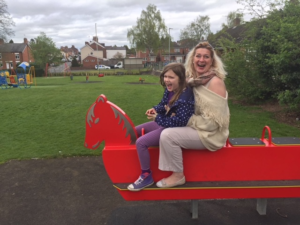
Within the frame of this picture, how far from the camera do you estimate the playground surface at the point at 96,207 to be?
3.04 meters

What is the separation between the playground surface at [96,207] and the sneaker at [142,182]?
693 millimetres

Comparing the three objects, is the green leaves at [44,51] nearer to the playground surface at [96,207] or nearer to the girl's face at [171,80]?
the playground surface at [96,207]

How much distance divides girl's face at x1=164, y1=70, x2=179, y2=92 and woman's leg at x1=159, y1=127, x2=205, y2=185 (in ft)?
1.36

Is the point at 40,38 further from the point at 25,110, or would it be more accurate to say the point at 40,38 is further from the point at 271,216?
the point at 271,216

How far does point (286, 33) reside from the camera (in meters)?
6.55

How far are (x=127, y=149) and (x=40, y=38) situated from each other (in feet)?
192

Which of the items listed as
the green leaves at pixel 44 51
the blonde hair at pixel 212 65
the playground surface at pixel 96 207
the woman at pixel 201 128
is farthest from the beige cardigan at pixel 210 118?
the green leaves at pixel 44 51

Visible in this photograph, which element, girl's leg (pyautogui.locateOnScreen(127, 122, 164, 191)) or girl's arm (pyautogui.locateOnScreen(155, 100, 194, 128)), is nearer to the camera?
girl's arm (pyautogui.locateOnScreen(155, 100, 194, 128))

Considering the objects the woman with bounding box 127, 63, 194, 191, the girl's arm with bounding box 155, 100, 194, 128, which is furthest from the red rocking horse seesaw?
the girl's arm with bounding box 155, 100, 194, 128

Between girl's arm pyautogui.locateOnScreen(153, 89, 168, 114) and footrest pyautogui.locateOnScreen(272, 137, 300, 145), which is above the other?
girl's arm pyautogui.locateOnScreen(153, 89, 168, 114)

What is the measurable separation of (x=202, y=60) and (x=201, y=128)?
0.70 metres

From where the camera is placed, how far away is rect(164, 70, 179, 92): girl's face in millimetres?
2455

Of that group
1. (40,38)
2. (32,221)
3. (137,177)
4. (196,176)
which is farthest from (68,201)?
(40,38)

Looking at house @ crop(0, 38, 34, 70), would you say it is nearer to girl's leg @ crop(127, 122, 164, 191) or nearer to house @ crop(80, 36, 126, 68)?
house @ crop(80, 36, 126, 68)
